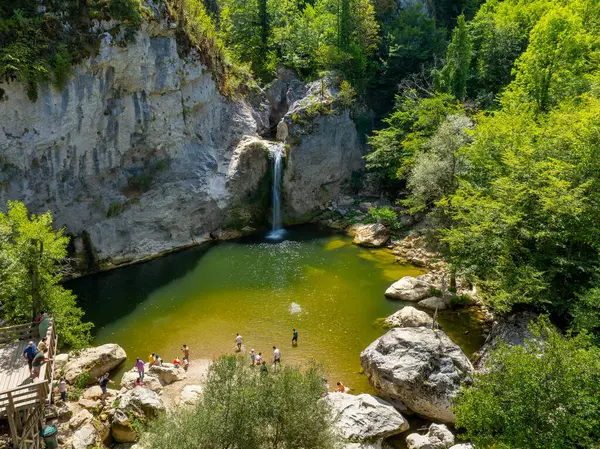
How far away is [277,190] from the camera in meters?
38.2

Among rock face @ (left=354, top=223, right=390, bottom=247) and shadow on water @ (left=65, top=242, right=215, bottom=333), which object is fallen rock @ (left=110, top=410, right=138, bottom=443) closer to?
shadow on water @ (left=65, top=242, right=215, bottom=333)

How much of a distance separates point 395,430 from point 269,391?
7667 mm

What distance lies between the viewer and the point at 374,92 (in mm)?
46250

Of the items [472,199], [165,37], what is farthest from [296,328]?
[165,37]

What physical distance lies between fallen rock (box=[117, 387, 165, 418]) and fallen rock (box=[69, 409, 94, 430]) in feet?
3.47

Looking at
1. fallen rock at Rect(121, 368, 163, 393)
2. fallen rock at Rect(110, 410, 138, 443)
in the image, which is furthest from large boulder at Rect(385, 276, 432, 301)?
fallen rock at Rect(110, 410, 138, 443)

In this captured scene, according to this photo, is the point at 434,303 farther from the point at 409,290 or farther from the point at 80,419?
the point at 80,419

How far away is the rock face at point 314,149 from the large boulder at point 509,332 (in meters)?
22.5

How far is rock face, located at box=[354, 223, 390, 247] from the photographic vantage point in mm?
33781

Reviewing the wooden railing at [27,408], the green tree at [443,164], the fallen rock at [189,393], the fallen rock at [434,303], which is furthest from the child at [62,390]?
the green tree at [443,164]

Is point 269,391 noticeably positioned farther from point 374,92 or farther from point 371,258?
point 374,92

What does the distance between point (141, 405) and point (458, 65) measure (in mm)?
36908

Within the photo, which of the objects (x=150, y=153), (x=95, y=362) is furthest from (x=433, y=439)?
(x=150, y=153)

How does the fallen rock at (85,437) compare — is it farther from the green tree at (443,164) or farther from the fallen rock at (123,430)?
the green tree at (443,164)
